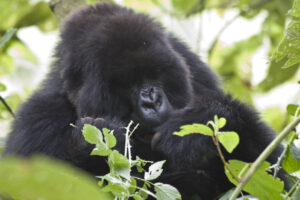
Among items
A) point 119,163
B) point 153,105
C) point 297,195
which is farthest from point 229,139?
point 153,105

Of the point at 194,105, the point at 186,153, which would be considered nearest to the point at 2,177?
the point at 186,153

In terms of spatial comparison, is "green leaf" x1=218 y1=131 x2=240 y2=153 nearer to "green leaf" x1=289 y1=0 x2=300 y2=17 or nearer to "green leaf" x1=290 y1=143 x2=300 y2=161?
"green leaf" x1=290 y1=143 x2=300 y2=161

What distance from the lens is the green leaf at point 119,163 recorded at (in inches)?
43.3

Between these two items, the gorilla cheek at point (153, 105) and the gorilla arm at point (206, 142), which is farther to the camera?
the gorilla cheek at point (153, 105)

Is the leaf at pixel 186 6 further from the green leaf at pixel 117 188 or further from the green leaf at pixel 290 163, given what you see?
the green leaf at pixel 117 188

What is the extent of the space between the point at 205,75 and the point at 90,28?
27.8 inches

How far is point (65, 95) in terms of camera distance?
1.94 meters

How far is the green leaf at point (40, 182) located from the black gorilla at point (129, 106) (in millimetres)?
880

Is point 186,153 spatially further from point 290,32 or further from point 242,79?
point 242,79

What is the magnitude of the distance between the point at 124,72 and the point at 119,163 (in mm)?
697

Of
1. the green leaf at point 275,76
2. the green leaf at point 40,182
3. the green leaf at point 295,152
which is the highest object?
the green leaf at point 40,182

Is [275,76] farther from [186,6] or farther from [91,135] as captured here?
[91,135]

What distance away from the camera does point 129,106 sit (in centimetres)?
179

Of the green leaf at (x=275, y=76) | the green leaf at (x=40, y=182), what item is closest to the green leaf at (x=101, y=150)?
the green leaf at (x=40, y=182)
